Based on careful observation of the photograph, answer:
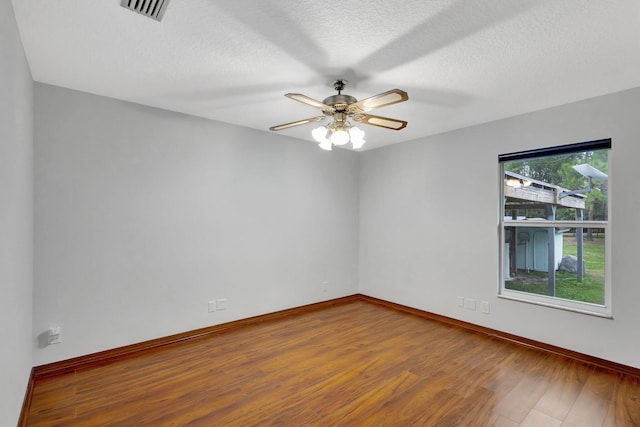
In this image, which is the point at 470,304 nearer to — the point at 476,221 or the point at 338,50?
the point at 476,221

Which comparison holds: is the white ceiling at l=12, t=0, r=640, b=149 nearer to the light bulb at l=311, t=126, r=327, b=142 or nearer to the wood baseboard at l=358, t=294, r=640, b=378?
the light bulb at l=311, t=126, r=327, b=142

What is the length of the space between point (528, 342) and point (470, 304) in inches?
26.0

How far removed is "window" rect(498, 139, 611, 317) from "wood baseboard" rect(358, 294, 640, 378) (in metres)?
0.42

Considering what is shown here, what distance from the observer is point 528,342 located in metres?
3.18

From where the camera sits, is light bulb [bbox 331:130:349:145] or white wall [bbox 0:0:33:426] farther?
light bulb [bbox 331:130:349:145]

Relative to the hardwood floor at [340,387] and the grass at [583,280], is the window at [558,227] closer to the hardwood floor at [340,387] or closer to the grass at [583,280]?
the grass at [583,280]

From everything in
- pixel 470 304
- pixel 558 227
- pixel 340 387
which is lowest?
pixel 340 387

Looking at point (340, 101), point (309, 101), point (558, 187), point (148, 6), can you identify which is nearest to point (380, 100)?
point (340, 101)

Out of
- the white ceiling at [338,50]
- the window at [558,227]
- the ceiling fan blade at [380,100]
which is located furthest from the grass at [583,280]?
the ceiling fan blade at [380,100]

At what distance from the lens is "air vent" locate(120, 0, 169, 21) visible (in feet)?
5.20

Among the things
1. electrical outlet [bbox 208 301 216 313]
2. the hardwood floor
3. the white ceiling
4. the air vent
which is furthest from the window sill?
the air vent

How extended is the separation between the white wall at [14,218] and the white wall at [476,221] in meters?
3.99

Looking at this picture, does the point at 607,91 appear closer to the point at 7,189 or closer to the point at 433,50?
the point at 433,50

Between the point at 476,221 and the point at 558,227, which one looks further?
the point at 476,221
